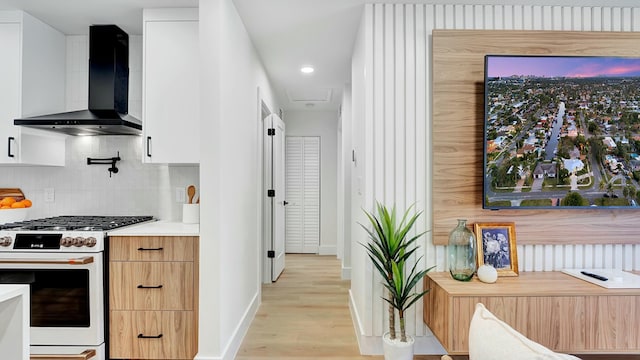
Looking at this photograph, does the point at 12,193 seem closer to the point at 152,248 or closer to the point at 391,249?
the point at 152,248

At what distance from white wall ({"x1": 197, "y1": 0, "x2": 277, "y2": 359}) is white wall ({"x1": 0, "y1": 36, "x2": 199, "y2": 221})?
2.16 ft

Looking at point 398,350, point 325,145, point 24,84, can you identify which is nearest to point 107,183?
point 24,84

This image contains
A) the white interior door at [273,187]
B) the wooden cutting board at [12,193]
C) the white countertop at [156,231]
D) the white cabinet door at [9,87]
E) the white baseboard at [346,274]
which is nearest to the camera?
the white countertop at [156,231]

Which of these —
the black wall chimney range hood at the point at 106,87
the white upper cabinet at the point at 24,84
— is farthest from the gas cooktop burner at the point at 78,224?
the black wall chimney range hood at the point at 106,87

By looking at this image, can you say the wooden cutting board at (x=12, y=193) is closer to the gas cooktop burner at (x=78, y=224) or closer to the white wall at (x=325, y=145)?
the gas cooktop burner at (x=78, y=224)

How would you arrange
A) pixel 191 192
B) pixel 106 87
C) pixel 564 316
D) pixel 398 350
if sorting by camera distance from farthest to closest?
pixel 191 192
pixel 106 87
pixel 398 350
pixel 564 316

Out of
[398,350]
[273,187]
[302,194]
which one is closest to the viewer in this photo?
[398,350]

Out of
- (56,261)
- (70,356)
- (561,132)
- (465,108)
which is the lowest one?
(70,356)

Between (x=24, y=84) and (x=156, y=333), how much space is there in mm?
2063

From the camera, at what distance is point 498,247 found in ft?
7.86

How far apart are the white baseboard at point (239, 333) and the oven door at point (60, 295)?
0.76m

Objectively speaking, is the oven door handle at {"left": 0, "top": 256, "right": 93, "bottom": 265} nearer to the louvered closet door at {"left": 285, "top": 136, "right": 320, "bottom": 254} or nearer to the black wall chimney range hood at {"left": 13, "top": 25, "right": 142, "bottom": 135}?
the black wall chimney range hood at {"left": 13, "top": 25, "right": 142, "bottom": 135}

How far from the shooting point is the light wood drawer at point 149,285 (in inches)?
92.1

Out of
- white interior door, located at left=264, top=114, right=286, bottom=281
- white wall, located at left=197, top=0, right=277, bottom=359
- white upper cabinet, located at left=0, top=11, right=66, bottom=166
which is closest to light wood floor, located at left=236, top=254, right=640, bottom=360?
white wall, located at left=197, top=0, right=277, bottom=359
